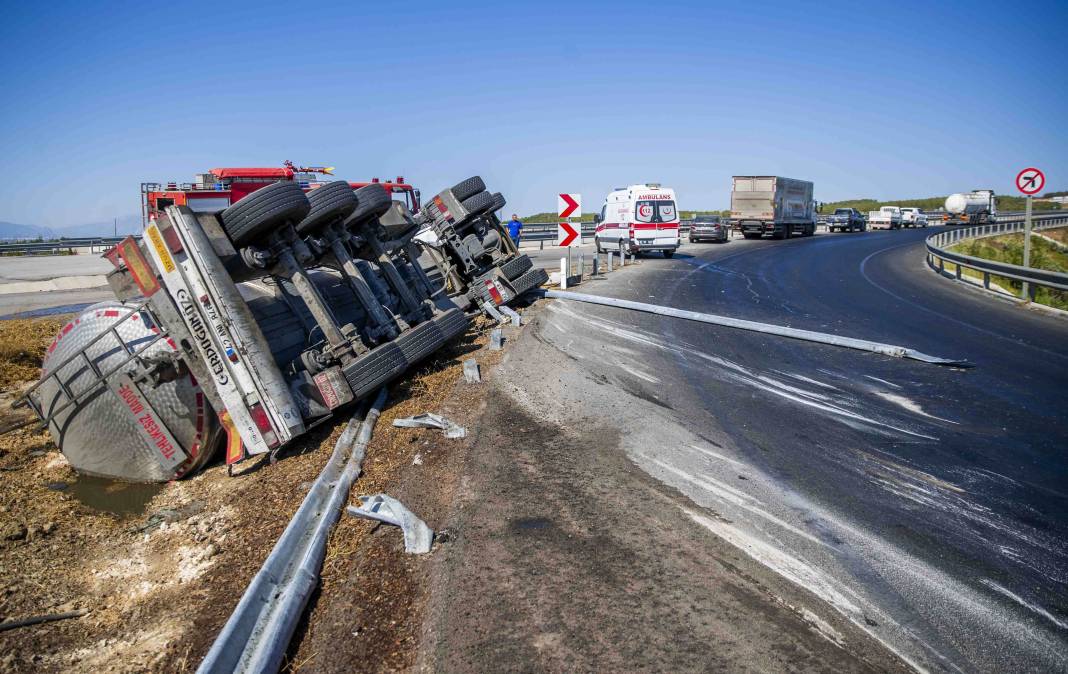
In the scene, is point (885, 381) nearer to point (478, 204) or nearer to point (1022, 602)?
point (1022, 602)

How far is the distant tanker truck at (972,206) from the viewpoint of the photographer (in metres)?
64.4

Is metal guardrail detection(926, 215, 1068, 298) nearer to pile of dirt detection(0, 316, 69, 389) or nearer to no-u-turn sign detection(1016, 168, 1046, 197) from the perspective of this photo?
no-u-turn sign detection(1016, 168, 1046, 197)

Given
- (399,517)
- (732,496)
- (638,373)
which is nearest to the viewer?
(399,517)

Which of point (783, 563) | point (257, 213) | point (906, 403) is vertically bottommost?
point (783, 563)

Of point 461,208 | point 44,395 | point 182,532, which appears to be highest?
point 461,208

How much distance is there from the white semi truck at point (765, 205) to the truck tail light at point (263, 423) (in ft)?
124

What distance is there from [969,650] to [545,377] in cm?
559

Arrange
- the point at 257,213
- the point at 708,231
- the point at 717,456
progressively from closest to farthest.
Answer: the point at 717,456
the point at 257,213
the point at 708,231

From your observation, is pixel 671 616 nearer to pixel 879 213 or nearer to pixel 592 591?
pixel 592 591

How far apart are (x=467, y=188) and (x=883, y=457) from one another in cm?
886

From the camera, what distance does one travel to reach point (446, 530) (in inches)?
186

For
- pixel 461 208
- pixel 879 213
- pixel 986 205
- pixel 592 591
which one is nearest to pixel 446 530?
pixel 592 591

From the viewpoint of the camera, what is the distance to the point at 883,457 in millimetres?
6062

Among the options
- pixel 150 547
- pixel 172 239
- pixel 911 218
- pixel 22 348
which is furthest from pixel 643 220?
pixel 911 218
